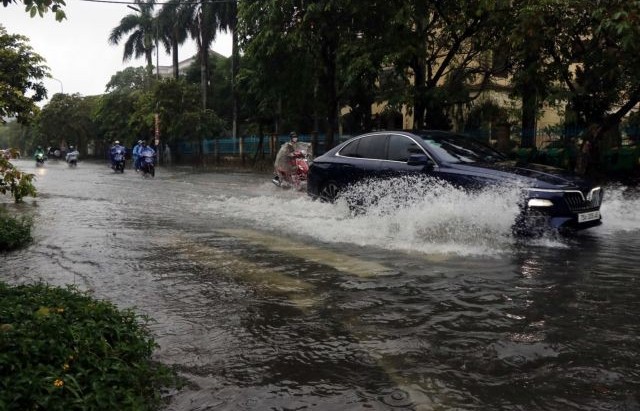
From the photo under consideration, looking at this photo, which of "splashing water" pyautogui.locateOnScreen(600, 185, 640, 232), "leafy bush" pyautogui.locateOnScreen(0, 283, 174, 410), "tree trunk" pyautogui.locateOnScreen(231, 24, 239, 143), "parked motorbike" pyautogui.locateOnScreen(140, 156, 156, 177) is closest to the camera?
"leafy bush" pyautogui.locateOnScreen(0, 283, 174, 410)

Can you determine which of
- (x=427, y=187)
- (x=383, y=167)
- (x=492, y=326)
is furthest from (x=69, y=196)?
(x=492, y=326)

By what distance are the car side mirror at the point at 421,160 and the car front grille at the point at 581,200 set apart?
1.76m

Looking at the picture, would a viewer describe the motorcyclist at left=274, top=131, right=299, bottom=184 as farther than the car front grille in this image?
Yes

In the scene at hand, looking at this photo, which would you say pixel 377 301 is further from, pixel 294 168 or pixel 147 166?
pixel 147 166

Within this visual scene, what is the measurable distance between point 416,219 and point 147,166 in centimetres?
1778

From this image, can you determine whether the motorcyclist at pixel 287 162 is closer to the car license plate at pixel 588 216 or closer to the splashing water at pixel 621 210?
the splashing water at pixel 621 210

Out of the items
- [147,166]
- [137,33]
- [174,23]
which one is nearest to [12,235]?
[147,166]

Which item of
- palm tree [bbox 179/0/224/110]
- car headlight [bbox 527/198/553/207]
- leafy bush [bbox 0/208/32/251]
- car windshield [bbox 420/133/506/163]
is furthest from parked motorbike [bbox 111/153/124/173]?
car headlight [bbox 527/198/553/207]

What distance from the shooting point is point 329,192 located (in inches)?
372

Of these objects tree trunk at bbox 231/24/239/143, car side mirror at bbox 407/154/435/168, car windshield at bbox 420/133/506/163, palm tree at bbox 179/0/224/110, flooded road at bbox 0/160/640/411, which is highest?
palm tree at bbox 179/0/224/110

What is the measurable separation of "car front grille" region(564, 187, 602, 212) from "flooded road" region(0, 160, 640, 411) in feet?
1.66

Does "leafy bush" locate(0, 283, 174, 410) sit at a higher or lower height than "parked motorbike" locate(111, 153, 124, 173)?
lower

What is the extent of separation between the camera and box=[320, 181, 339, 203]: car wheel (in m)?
9.30

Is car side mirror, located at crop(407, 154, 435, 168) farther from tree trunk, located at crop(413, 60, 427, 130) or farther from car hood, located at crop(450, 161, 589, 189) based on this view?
tree trunk, located at crop(413, 60, 427, 130)
